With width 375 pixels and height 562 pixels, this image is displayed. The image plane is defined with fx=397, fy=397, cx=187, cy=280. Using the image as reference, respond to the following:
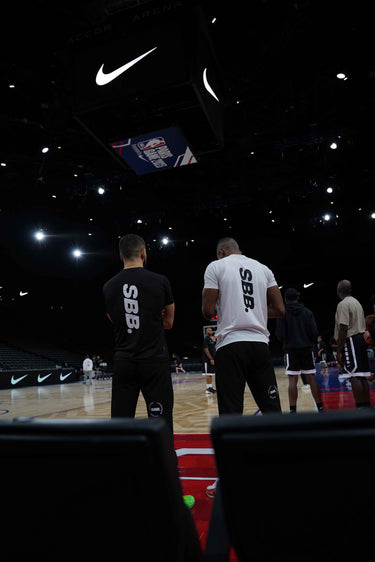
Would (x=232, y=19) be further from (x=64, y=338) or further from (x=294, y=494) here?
(x=64, y=338)

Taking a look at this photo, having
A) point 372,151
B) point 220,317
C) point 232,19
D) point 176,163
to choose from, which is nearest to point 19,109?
point 232,19

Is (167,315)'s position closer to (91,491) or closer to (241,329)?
(241,329)

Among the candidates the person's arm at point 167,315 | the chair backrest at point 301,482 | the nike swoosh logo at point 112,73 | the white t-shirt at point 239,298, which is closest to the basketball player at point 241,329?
the white t-shirt at point 239,298

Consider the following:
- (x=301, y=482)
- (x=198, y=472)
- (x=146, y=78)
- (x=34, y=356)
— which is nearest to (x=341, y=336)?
(x=198, y=472)

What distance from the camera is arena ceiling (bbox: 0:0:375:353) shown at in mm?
4262

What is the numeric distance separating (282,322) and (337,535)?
494cm

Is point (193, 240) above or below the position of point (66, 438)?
above

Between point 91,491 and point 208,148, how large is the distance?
13.7 feet

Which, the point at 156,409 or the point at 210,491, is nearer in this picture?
the point at 156,409

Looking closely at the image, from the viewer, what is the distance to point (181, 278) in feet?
88.1

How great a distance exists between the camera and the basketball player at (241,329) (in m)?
2.60

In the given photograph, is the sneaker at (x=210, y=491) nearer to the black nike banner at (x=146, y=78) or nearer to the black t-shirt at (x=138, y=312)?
the black t-shirt at (x=138, y=312)

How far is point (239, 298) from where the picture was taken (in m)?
2.77

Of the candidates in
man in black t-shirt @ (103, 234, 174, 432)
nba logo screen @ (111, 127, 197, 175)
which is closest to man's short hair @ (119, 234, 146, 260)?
man in black t-shirt @ (103, 234, 174, 432)
